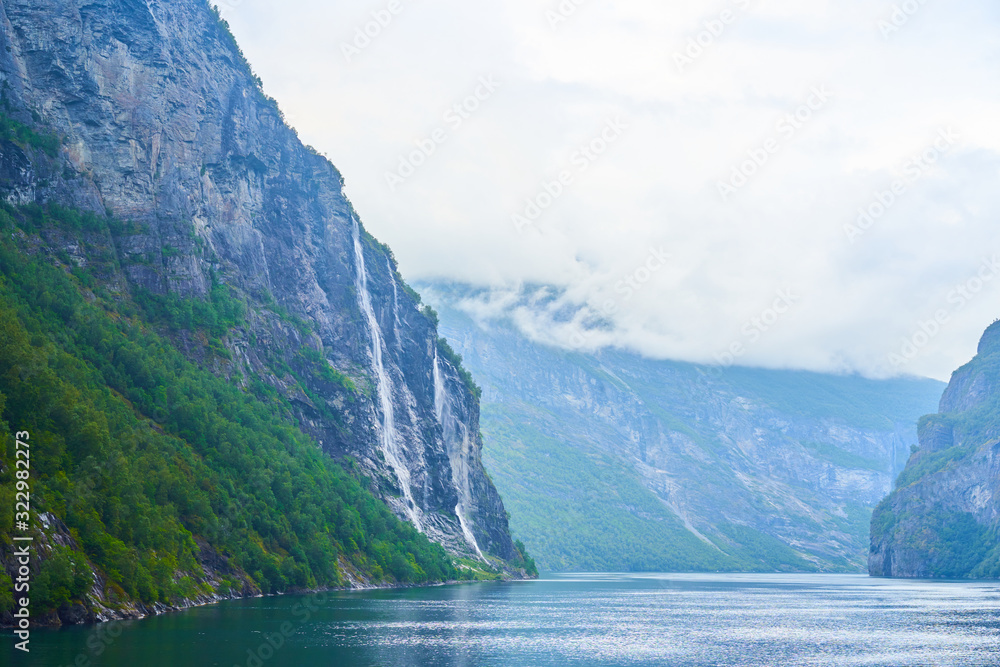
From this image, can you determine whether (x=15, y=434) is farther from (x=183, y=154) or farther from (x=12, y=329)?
(x=183, y=154)

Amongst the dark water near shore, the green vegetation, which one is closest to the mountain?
the green vegetation

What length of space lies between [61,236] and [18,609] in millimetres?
87673

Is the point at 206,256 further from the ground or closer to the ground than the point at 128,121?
closer to the ground

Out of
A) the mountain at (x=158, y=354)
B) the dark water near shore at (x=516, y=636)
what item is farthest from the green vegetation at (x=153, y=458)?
the dark water near shore at (x=516, y=636)

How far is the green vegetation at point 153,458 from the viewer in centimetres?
8988

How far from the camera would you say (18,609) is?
71562 mm

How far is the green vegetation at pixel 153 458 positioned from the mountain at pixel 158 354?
1.04 ft

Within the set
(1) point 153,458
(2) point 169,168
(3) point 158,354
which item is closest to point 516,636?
(1) point 153,458

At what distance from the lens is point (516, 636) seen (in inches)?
3647

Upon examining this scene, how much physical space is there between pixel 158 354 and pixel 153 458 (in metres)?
32.0

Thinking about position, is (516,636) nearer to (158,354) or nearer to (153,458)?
Result: (153,458)

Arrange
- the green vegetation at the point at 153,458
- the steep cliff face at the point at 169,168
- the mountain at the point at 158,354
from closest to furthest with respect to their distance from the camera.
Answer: the green vegetation at the point at 153,458
the mountain at the point at 158,354
the steep cliff face at the point at 169,168

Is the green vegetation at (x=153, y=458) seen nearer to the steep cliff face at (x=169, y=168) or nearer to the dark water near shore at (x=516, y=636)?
the steep cliff face at (x=169, y=168)

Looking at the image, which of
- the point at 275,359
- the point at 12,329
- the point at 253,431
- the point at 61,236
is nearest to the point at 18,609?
the point at 12,329
